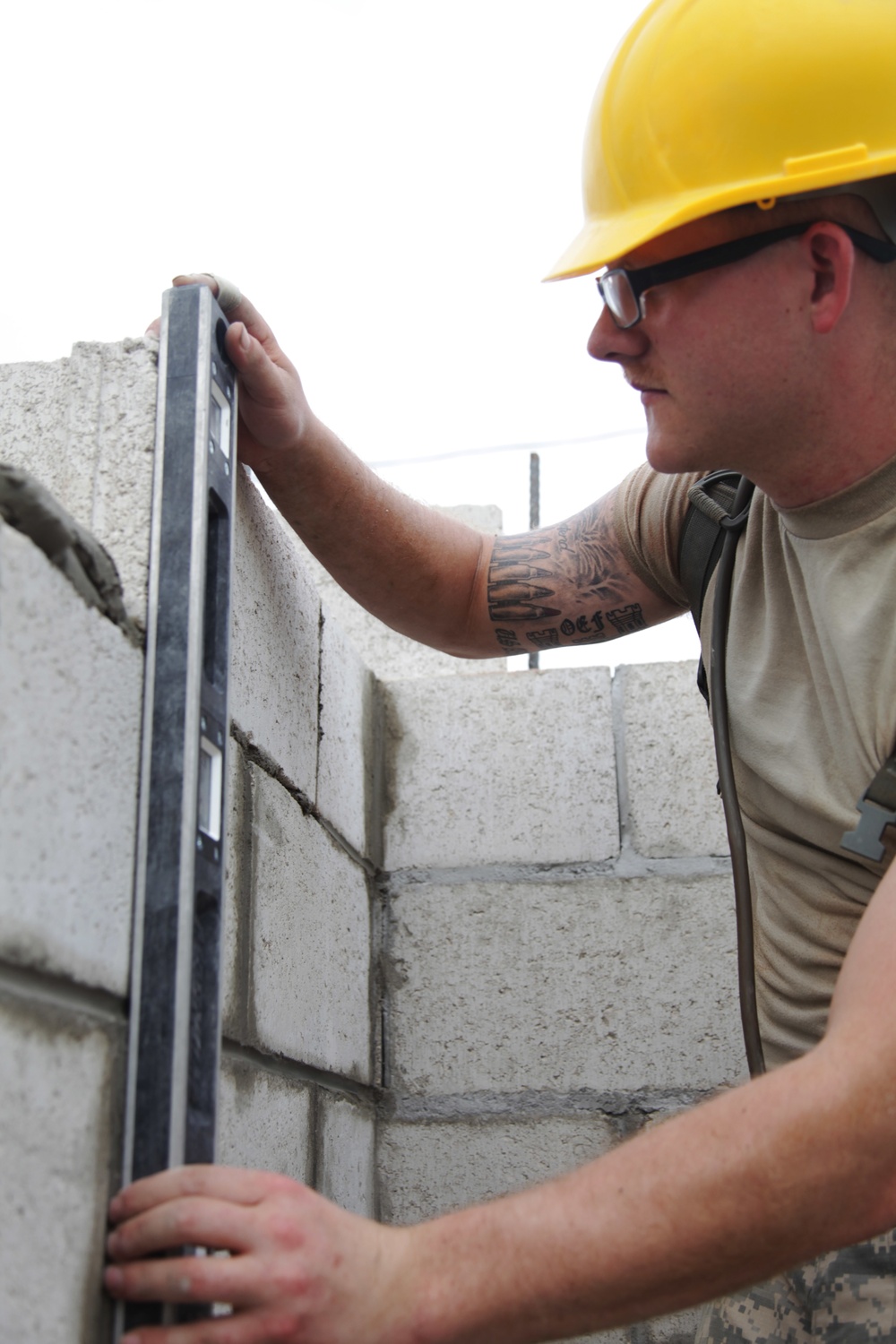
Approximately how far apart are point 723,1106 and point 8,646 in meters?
0.71

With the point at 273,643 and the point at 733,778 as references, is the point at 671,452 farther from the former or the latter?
the point at 273,643

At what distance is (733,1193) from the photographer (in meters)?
1.00

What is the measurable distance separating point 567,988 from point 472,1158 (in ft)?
1.14

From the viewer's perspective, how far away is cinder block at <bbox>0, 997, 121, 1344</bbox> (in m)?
0.85

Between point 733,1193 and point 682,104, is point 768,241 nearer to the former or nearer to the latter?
point 682,104

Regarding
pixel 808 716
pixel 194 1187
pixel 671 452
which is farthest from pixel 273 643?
pixel 194 1187

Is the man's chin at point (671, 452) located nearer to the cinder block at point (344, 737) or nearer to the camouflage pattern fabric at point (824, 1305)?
the cinder block at point (344, 737)

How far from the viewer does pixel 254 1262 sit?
0.93m

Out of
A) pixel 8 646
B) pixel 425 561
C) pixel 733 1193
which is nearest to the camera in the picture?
pixel 8 646

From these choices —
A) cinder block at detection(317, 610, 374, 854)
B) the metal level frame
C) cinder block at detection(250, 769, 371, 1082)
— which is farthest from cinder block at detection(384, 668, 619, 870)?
the metal level frame

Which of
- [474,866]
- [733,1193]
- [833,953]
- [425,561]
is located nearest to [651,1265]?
[733,1193]

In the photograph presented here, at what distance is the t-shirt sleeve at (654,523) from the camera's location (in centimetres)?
183

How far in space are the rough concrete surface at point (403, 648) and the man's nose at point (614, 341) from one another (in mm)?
1373

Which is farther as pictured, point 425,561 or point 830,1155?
point 425,561
